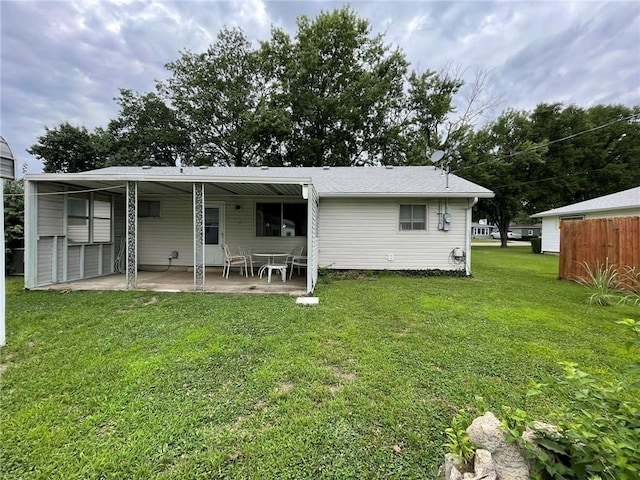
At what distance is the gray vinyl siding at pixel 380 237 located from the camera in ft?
28.3

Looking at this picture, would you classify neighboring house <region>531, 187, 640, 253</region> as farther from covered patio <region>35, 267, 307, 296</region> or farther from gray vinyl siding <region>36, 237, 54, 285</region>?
gray vinyl siding <region>36, 237, 54, 285</region>

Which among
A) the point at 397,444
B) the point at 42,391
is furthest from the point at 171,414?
the point at 397,444

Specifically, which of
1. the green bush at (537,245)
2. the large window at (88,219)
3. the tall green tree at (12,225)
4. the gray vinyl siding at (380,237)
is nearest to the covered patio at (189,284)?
the large window at (88,219)

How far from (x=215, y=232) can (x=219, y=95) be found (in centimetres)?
1467

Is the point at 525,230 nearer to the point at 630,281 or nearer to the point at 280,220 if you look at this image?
the point at 630,281

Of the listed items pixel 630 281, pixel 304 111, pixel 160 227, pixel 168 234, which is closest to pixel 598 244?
pixel 630 281

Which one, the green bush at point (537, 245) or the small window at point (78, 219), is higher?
the small window at point (78, 219)

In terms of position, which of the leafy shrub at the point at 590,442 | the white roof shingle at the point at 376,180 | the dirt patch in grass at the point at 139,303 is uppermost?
the white roof shingle at the point at 376,180

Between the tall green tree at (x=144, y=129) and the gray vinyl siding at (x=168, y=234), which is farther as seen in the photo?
the tall green tree at (x=144, y=129)

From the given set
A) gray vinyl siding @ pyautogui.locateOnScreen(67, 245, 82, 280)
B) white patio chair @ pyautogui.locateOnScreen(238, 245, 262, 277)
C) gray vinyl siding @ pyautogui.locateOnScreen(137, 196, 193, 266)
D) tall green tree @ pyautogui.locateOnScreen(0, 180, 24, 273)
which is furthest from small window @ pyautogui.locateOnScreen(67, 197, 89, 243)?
white patio chair @ pyautogui.locateOnScreen(238, 245, 262, 277)

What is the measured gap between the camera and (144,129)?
19.2 meters

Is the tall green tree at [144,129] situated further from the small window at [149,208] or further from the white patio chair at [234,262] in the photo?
the white patio chair at [234,262]

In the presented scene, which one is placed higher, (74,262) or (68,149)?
(68,149)

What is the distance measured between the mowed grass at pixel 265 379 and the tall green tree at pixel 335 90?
1620 centimetres
